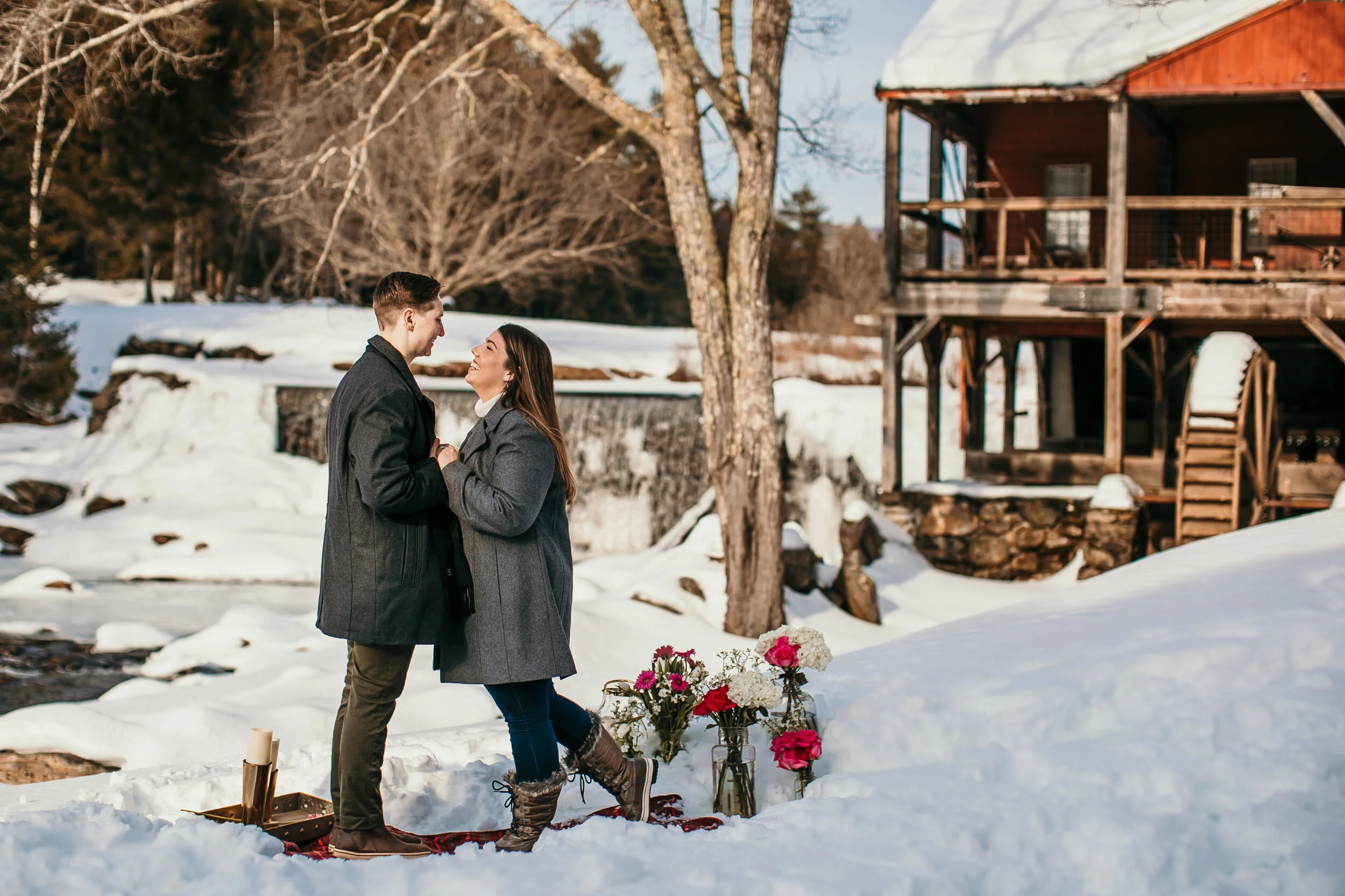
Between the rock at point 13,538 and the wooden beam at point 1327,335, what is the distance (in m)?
15.8

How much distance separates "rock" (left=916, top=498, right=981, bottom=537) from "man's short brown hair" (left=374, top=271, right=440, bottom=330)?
10857 millimetres

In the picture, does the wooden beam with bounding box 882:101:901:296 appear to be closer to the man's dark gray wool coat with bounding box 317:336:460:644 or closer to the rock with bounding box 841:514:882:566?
the rock with bounding box 841:514:882:566

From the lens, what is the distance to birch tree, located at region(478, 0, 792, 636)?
1023 cm

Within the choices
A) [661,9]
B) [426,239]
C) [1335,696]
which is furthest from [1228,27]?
[426,239]

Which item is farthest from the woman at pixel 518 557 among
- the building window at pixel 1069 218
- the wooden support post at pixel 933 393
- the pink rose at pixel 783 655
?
the building window at pixel 1069 218

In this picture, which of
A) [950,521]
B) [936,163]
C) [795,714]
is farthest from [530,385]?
[936,163]

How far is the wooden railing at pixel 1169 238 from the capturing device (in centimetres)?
1403

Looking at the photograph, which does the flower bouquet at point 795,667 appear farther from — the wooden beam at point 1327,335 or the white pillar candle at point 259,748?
the wooden beam at point 1327,335

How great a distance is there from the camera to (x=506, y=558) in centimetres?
411

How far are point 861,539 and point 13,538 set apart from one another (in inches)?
448

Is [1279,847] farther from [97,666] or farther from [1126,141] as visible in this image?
[1126,141]

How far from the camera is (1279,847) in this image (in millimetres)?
3742

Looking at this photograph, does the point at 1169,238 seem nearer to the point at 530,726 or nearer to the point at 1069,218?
the point at 1069,218

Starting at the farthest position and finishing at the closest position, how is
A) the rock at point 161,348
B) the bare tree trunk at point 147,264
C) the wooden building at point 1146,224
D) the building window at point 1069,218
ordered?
1. the bare tree trunk at point 147,264
2. the rock at point 161,348
3. the building window at point 1069,218
4. the wooden building at point 1146,224
